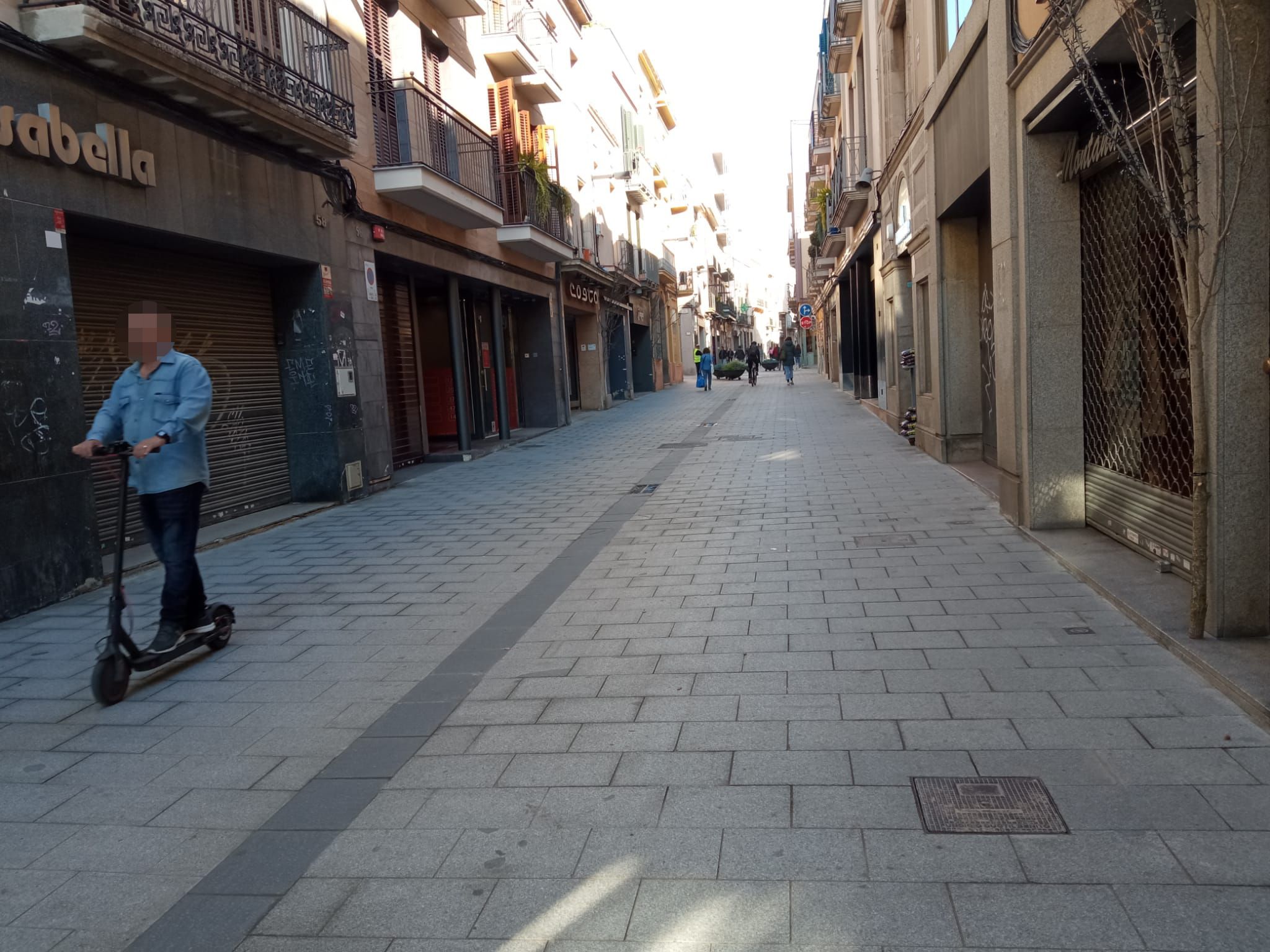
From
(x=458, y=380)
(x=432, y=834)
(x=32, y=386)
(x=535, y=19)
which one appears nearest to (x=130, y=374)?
(x=32, y=386)

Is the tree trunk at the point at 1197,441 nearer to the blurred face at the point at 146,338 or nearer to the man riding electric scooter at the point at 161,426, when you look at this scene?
the man riding electric scooter at the point at 161,426

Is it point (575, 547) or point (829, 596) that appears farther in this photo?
point (575, 547)

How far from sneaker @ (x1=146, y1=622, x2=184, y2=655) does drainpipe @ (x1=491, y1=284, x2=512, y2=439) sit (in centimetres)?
1386

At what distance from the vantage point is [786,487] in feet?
36.7

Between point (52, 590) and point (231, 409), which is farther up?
point (231, 409)

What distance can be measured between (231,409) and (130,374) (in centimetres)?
560

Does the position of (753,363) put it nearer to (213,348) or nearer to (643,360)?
(643,360)

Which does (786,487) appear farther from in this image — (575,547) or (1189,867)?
(1189,867)

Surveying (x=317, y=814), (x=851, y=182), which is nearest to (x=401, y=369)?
(x=851, y=182)

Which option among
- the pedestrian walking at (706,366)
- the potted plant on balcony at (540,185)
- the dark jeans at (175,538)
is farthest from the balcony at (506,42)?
the pedestrian walking at (706,366)

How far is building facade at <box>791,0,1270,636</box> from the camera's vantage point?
4.47m

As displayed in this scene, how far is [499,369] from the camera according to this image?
19.3 metres

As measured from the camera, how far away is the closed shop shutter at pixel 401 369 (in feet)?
50.0

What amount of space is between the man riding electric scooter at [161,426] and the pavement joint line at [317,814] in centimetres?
151
